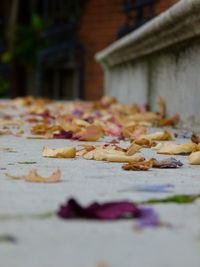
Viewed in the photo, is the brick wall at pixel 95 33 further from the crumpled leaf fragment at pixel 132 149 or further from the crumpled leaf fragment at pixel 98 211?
the crumpled leaf fragment at pixel 98 211

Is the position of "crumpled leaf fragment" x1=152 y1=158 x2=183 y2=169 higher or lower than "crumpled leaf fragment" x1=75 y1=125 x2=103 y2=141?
lower

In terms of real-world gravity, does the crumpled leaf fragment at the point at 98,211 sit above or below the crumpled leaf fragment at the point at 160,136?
below

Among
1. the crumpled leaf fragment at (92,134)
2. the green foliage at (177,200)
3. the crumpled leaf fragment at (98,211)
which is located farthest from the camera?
the crumpled leaf fragment at (92,134)

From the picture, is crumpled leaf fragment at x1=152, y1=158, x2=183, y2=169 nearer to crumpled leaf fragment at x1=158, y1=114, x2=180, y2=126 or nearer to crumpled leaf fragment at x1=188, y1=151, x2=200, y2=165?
crumpled leaf fragment at x1=188, y1=151, x2=200, y2=165

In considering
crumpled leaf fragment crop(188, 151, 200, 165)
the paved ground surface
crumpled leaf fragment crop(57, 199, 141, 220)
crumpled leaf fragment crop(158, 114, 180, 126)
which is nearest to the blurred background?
crumpled leaf fragment crop(158, 114, 180, 126)

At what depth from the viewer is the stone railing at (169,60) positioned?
3543 millimetres

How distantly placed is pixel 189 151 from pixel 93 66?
8.13m

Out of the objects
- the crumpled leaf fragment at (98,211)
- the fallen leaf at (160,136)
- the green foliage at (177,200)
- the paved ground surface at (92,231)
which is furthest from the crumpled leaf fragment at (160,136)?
the crumpled leaf fragment at (98,211)

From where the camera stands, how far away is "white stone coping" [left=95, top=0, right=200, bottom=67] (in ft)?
11.2

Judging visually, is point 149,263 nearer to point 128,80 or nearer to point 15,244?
point 15,244

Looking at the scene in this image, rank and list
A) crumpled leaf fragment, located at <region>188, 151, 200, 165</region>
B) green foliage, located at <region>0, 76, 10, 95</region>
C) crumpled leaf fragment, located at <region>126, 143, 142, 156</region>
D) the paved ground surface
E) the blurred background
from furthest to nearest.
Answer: green foliage, located at <region>0, 76, 10, 95</region> → the blurred background → crumpled leaf fragment, located at <region>126, 143, 142, 156</region> → crumpled leaf fragment, located at <region>188, 151, 200, 165</region> → the paved ground surface

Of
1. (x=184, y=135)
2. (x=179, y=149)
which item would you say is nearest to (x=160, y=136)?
(x=184, y=135)

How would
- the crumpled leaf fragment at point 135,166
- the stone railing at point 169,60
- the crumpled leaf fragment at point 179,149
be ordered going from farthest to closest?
the stone railing at point 169,60 < the crumpled leaf fragment at point 179,149 < the crumpled leaf fragment at point 135,166

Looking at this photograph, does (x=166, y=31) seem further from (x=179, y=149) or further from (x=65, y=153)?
(x=65, y=153)
